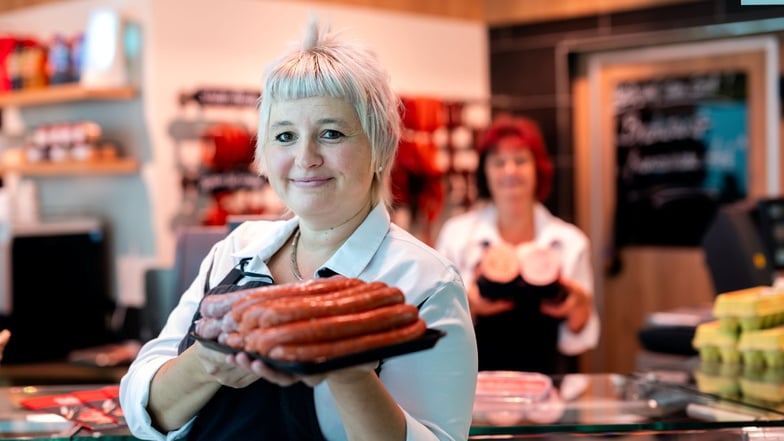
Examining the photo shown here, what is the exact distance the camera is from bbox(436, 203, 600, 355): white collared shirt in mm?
3811

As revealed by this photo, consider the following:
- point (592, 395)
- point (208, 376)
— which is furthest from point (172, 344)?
point (592, 395)

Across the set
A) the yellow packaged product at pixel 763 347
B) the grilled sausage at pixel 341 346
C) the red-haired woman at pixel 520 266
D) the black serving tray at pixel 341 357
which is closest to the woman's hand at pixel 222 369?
the black serving tray at pixel 341 357

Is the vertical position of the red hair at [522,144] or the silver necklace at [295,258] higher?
the red hair at [522,144]

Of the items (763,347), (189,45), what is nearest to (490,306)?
(763,347)

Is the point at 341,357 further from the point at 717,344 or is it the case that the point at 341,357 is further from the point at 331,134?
the point at 717,344

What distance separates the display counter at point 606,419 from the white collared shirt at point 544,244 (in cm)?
149

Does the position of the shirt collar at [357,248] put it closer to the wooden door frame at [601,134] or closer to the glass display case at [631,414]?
the glass display case at [631,414]

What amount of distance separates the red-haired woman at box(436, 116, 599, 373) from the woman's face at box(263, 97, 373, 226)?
2.01m

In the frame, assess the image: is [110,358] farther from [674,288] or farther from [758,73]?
[758,73]

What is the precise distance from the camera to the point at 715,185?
574cm

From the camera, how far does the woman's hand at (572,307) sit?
3734mm

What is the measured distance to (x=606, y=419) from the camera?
6.63 feet

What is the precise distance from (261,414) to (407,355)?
0.94ft

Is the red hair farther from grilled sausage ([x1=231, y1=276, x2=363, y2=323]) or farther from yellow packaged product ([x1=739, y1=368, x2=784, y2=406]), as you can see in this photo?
grilled sausage ([x1=231, y1=276, x2=363, y2=323])
